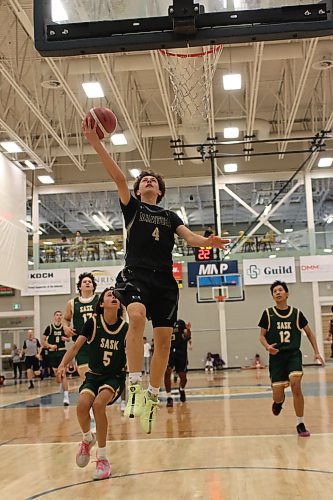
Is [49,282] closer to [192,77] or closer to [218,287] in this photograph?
[218,287]

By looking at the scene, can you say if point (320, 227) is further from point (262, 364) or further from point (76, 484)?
point (76, 484)

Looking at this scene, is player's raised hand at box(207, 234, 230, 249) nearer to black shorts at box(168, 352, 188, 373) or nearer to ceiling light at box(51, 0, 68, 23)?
ceiling light at box(51, 0, 68, 23)

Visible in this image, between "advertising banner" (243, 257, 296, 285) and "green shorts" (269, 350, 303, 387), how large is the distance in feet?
57.2

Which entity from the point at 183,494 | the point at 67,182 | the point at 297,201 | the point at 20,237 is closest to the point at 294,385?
the point at 183,494

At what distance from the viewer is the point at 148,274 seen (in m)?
4.43

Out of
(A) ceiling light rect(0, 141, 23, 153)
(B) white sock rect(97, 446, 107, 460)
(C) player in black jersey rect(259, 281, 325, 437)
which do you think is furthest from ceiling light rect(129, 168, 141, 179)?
(B) white sock rect(97, 446, 107, 460)

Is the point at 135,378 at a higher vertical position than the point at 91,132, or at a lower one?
lower

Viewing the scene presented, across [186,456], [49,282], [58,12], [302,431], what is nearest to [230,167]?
[49,282]

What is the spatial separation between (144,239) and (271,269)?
2095 cm

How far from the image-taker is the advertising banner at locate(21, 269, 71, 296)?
2564 centimetres

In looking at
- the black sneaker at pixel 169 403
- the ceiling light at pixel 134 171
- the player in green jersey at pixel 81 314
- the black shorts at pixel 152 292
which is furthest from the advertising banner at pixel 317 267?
the black shorts at pixel 152 292

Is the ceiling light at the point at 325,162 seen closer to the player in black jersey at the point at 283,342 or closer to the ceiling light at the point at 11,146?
the ceiling light at the point at 11,146

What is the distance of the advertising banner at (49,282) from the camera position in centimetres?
2564

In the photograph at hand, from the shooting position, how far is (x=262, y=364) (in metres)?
25.2
